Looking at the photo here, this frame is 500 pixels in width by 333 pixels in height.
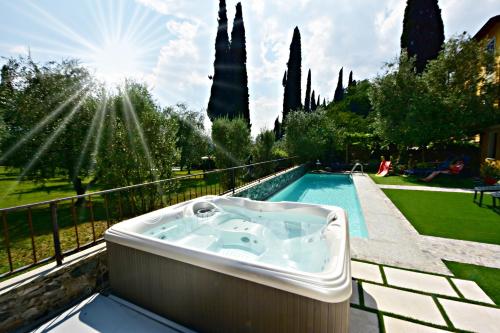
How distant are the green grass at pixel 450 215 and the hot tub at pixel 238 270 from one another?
2611 mm

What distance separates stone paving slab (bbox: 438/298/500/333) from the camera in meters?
1.91

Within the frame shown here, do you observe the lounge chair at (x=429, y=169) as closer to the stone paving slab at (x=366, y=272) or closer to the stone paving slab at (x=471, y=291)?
the stone paving slab at (x=471, y=291)

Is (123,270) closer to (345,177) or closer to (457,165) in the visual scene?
(345,177)

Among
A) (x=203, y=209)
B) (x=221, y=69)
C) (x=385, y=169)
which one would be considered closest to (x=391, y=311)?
(x=203, y=209)

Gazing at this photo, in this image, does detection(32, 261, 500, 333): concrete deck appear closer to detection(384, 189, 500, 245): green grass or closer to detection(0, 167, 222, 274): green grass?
detection(0, 167, 222, 274): green grass

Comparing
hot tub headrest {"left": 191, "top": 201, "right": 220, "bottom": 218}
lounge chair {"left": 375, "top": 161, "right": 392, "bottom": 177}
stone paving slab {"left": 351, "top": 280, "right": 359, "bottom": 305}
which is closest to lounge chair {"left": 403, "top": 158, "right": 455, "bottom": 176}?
lounge chair {"left": 375, "top": 161, "right": 392, "bottom": 177}

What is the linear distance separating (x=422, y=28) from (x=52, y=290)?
23.6 m

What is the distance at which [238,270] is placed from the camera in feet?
5.63

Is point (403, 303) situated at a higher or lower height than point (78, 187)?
lower

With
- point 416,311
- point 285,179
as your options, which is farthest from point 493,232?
point 285,179

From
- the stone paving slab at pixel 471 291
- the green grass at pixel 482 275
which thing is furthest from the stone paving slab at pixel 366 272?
the green grass at pixel 482 275

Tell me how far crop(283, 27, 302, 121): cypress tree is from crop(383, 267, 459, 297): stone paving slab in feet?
63.1

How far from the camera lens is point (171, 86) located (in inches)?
368

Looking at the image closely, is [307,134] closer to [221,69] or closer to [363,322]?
[221,69]
